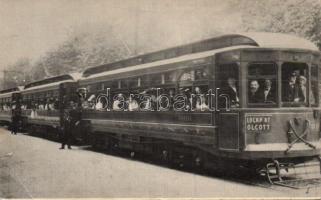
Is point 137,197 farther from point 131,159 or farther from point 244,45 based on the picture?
point 131,159

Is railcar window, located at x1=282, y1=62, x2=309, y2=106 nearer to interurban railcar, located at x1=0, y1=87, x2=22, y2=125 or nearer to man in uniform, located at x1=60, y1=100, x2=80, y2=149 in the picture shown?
man in uniform, located at x1=60, y1=100, x2=80, y2=149

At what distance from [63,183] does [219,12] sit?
601cm

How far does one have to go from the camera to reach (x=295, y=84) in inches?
369

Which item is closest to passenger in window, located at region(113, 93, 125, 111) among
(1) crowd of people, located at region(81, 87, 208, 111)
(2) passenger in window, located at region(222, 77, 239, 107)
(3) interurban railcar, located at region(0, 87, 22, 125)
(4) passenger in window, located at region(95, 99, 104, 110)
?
(1) crowd of people, located at region(81, 87, 208, 111)

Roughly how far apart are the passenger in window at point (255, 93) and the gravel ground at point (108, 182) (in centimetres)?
153

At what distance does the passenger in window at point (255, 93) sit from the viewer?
358 inches

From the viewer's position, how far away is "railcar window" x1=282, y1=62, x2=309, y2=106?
9.24m

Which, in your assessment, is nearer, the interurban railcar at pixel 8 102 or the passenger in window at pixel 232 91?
the passenger in window at pixel 232 91

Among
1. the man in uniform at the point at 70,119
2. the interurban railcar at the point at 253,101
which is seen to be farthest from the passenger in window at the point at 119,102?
the interurban railcar at the point at 253,101

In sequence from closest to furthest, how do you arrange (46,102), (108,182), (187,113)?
(108,182) → (187,113) → (46,102)

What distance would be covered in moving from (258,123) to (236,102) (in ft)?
1.83

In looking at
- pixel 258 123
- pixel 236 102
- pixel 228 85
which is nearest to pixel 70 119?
pixel 228 85

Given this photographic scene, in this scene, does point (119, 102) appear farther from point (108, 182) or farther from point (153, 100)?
point (108, 182)

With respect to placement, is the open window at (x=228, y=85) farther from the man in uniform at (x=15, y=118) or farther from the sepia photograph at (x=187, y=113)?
the man in uniform at (x=15, y=118)
